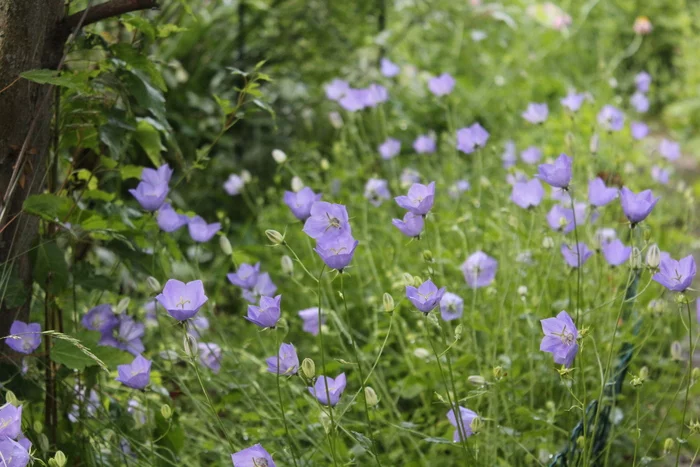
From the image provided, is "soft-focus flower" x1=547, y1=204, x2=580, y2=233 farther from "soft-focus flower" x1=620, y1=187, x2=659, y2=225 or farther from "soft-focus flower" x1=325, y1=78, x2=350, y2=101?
"soft-focus flower" x1=325, y1=78, x2=350, y2=101

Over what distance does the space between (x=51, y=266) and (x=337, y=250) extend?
0.53 meters

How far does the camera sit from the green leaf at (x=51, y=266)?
1.43 m

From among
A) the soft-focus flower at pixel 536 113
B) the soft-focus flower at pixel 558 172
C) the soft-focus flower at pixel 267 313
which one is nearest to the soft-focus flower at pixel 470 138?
the soft-focus flower at pixel 536 113

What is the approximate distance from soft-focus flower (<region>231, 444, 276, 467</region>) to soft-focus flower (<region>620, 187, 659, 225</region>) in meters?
0.65

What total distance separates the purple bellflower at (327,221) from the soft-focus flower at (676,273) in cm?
46

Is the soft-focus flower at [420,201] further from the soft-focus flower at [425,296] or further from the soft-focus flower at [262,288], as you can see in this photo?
the soft-focus flower at [262,288]

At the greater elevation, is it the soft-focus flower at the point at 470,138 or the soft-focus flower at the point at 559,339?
the soft-focus flower at the point at 559,339

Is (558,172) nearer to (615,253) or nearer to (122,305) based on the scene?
(615,253)

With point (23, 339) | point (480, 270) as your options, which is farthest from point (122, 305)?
point (480, 270)

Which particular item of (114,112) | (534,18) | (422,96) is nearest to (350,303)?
(114,112)

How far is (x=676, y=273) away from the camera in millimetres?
1274

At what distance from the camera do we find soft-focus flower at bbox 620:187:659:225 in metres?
1.33

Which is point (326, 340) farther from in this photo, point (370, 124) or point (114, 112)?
point (370, 124)

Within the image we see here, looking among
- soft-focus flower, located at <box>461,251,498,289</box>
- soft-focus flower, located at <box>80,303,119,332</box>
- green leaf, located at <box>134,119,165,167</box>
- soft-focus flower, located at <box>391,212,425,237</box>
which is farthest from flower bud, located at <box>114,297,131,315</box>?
soft-focus flower, located at <box>461,251,498,289</box>
